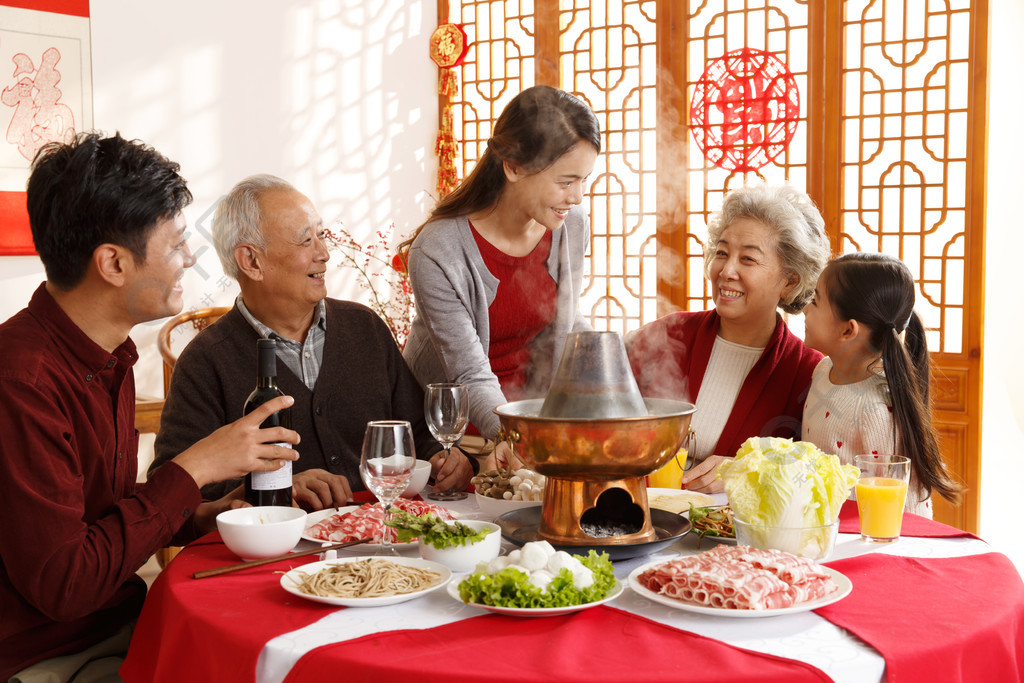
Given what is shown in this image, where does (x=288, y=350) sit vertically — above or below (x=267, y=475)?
above

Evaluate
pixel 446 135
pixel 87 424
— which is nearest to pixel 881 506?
pixel 87 424

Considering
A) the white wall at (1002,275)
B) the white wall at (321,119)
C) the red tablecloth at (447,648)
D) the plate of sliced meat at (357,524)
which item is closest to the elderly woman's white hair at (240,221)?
the plate of sliced meat at (357,524)

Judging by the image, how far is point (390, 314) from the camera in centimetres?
581

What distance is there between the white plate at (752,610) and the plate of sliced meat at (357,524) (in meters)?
0.49

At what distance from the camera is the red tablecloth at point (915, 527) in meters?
1.70

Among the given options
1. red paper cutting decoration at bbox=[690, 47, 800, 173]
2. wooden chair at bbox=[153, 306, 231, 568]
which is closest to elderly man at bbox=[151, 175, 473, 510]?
wooden chair at bbox=[153, 306, 231, 568]

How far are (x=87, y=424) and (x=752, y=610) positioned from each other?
1.20 metres

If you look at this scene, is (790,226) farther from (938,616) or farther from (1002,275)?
(1002,275)

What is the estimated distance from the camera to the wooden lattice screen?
4.34 m

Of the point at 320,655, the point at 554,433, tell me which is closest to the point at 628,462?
the point at 554,433

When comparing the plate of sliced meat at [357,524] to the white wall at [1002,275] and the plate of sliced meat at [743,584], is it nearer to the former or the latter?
the plate of sliced meat at [743,584]

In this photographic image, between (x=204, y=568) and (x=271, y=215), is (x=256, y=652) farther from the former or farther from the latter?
(x=271, y=215)

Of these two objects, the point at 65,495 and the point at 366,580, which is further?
the point at 65,495

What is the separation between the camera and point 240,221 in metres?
2.39
